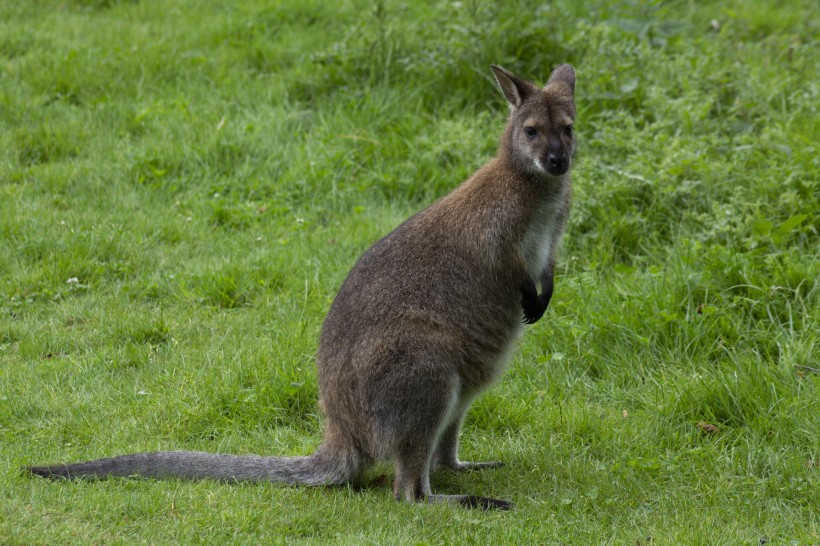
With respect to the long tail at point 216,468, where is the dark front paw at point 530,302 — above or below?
above

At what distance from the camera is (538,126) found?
5.05 m

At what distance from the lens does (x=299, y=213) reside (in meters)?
7.55

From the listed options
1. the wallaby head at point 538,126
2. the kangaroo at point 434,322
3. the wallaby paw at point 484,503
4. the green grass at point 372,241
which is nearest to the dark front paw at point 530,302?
the kangaroo at point 434,322

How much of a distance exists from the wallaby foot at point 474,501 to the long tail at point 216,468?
1.33 ft

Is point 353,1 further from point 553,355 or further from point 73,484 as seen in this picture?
point 73,484

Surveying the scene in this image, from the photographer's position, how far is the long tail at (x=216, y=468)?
15.0 ft

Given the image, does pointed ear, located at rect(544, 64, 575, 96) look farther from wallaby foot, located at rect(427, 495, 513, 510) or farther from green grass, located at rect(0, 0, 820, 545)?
wallaby foot, located at rect(427, 495, 513, 510)

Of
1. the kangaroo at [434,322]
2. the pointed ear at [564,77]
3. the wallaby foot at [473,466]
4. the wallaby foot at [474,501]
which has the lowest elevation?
the wallaby foot at [473,466]

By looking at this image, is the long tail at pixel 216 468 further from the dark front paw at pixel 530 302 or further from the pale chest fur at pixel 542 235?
the pale chest fur at pixel 542 235

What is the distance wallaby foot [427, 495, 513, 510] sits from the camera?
15.4 feet

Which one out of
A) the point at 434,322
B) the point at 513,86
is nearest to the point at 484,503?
the point at 434,322

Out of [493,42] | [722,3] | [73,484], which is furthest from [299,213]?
[722,3]

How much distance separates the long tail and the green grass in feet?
Result: 0.25

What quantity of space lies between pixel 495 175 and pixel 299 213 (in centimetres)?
263
